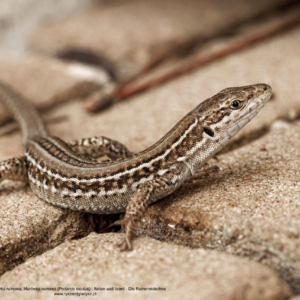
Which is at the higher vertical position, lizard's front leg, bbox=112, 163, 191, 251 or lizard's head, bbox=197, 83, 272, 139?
lizard's head, bbox=197, 83, 272, 139

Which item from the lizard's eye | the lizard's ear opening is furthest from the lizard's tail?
the lizard's eye

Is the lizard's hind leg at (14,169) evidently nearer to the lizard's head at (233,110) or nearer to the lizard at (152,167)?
the lizard at (152,167)

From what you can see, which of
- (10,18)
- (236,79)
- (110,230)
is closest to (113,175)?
(110,230)

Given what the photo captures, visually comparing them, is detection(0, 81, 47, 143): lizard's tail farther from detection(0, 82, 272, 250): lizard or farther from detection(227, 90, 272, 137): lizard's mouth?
detection(227, 90, 272, 137): lizard's mouth

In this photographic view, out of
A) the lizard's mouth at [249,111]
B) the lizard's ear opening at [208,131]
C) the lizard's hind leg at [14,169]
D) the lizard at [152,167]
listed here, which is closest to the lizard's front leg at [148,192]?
the lizard at [152,167]

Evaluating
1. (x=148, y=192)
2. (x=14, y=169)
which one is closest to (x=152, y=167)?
(x=148, y=192)

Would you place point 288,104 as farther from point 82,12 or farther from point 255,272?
point 82,12
